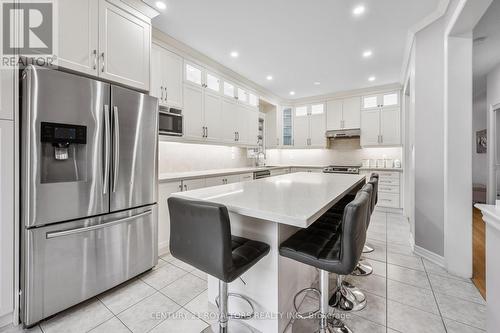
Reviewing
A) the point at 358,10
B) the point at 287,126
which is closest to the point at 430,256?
the point at 358,10

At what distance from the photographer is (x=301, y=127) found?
5.84 meters

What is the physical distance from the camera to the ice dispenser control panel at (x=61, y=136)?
59.6 inches

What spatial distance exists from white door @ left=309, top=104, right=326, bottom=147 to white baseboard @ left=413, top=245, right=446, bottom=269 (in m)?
3.29

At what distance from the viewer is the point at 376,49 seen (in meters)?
3.17

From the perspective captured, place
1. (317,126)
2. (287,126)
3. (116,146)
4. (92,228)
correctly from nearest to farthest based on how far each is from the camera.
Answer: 1. (92,228)
2. (116,146)
3. (317,126)
4. (287,126)

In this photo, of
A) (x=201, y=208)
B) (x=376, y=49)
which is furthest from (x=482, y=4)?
Result: (x=201, y=208)

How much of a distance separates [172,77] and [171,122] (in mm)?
643

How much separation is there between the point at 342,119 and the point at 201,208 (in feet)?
16.7

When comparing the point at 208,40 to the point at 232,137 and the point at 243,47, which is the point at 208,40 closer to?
the point at 243,47

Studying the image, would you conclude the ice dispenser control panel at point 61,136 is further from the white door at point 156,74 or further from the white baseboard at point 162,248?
the white baseboard at point 162,248

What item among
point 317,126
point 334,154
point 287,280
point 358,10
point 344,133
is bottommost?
point 287,280

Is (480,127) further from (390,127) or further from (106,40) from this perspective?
(106,40)

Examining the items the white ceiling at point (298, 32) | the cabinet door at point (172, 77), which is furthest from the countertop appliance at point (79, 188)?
the white ceiling at point (298, 32)

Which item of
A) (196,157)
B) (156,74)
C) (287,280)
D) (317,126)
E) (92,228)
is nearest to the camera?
(287,280)
